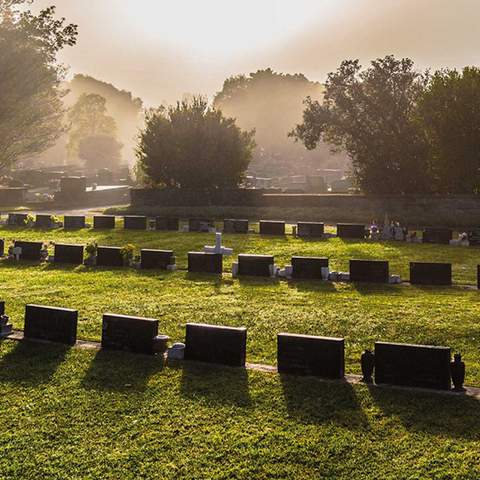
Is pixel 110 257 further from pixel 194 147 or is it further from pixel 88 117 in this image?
pixel 88 117

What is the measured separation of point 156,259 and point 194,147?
23.1 meters

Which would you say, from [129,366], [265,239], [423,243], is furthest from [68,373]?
[423,243]

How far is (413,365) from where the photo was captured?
28.7 feet

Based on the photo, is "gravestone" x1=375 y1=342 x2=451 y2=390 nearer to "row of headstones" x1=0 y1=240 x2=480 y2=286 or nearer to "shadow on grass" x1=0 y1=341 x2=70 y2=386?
"shadow on grass" x1=0 y1=341 x2=70 y2=386

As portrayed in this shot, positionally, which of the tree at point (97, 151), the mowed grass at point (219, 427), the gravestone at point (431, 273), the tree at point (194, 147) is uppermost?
the tree at point (97, 151)

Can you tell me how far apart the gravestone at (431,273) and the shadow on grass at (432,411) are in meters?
8.62

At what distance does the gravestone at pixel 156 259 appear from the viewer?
63.7 feet

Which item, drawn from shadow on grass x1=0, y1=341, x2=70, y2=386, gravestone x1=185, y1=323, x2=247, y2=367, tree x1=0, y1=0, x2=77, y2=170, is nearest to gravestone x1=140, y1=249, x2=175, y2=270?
shadow on grass x1=0, y1=341, x2=70, y2=386

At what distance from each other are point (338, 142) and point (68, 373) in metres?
36.6

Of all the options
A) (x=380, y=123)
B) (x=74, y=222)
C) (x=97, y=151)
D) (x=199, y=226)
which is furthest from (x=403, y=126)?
(x=97, y=151)

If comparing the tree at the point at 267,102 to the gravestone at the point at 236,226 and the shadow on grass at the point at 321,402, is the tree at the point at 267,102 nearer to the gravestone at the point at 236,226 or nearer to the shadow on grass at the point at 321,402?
the gravestone at the point at 236,226

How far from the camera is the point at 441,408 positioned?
800cm

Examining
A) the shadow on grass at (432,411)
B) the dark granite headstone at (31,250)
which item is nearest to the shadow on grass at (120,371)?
the shadow on grass at (432,411)

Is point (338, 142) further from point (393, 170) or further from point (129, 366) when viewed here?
point (129, 366)
